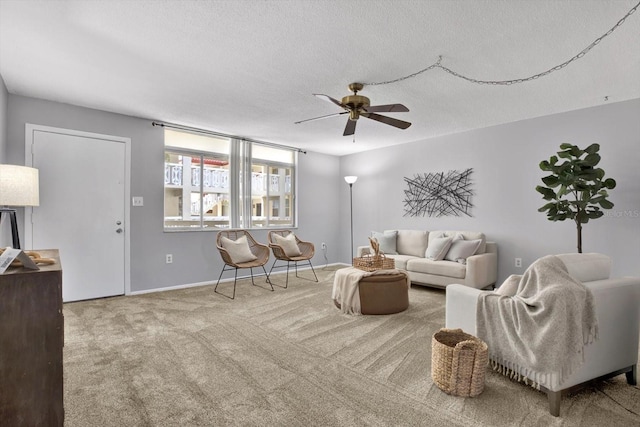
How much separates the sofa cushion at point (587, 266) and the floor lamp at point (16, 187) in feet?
11.4

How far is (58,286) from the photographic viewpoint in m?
1.21

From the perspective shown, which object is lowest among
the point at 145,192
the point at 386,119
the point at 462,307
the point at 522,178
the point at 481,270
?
the point at 481,270

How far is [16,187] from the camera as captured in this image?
84.2 inches

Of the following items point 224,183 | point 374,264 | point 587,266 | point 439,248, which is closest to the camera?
point 587,266

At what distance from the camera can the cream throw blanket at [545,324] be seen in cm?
164

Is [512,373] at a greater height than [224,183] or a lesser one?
lesser

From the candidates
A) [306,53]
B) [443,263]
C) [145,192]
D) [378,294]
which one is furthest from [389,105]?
[145,192]

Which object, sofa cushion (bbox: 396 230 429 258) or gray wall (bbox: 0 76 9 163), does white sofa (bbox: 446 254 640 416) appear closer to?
sofa cushion (bbox: 396 230 429 258)

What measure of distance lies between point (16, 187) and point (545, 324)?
3349 millimetres

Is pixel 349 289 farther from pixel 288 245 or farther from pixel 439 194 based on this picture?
pixel 439 194

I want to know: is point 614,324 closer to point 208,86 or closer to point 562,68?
point 562,68

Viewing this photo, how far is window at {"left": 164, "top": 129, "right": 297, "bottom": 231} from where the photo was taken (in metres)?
4.70

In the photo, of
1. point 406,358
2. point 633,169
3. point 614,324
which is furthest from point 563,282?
point 633,169

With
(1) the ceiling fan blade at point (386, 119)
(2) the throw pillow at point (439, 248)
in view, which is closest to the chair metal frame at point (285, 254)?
(2) the throw pillow at point (439, 248)
